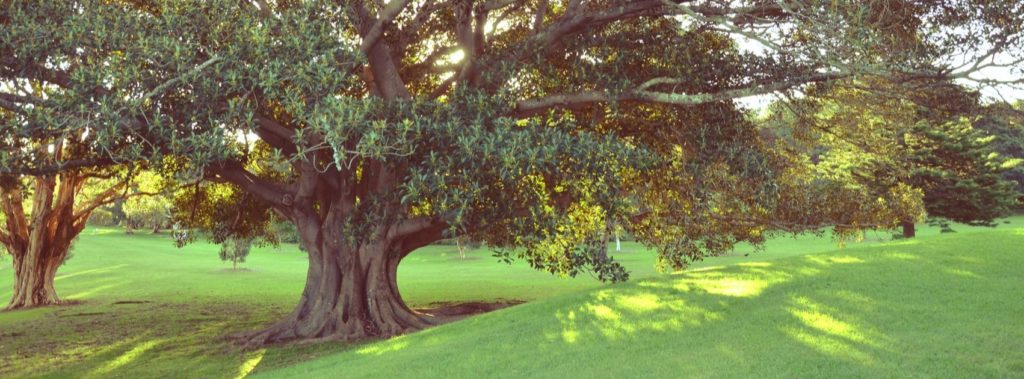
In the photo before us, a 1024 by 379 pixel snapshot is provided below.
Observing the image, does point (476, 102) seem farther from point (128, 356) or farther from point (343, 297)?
point (128, 356)

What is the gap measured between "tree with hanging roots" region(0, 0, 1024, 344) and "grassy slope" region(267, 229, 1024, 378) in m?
2.13

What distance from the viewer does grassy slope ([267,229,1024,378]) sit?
960 centimetres

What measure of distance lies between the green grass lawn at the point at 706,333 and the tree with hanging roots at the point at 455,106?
2.05 m

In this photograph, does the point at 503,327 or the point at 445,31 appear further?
the point at 445,31

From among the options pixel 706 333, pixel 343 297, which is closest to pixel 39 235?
pixel 343 297

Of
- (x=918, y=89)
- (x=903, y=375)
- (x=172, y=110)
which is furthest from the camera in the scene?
(x=918, y=89)

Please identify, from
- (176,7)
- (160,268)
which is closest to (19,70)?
(176,7)

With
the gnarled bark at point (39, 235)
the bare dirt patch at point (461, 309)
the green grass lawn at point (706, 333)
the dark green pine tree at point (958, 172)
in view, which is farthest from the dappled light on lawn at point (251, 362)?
the dark green pine tree at point (958, 172)

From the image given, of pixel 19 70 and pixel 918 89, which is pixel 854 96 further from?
pixel 19 70

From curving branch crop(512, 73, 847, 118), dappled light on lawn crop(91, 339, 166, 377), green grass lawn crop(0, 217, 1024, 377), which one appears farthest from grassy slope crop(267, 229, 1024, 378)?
dappled light on lawn crop(91, 339, 166, 377)

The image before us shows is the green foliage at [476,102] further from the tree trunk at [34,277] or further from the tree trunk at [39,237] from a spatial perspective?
the tree trunk at [34,277]

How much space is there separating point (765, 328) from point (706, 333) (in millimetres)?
854

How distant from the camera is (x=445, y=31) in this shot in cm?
2139

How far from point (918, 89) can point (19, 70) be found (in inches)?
699
